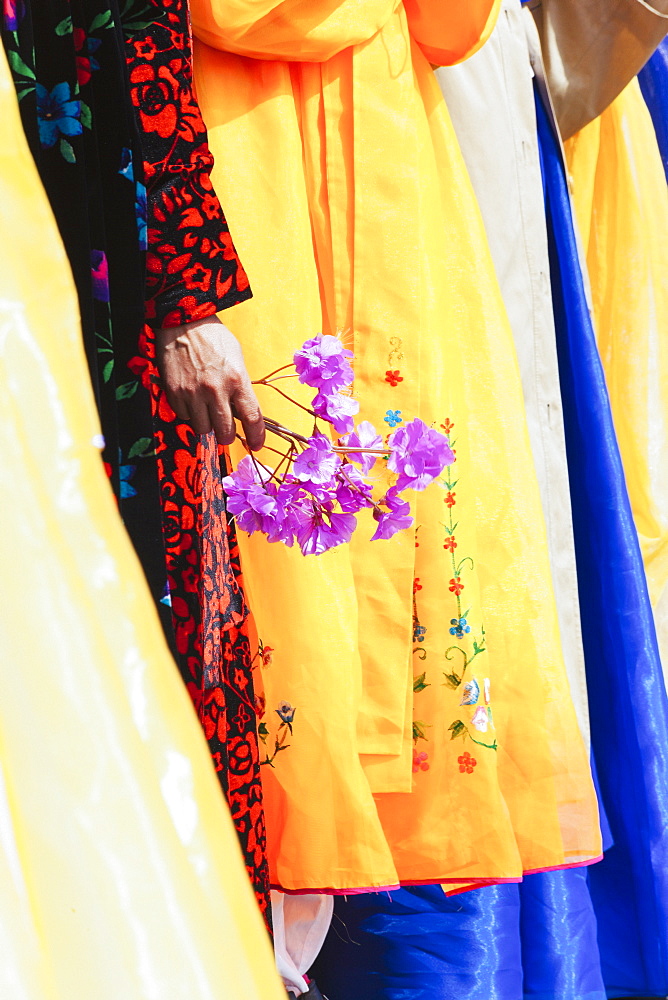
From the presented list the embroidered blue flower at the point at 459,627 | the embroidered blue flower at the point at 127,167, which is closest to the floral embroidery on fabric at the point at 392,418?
A: the embroidered blue flower at the point at 459,627

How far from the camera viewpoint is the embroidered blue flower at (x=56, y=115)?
644 millimetres

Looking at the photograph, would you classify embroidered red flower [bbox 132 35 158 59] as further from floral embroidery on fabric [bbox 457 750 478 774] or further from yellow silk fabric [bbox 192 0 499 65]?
floral embroidery on fabric [bbox 457 750 478 774]

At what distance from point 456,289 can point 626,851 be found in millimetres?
895

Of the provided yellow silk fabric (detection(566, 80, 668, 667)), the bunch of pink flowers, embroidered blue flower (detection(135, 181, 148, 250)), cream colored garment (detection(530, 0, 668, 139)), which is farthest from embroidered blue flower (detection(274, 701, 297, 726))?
cream colored garment (detection(530, 0, 668, 139))

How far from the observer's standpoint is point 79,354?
1.03 feet

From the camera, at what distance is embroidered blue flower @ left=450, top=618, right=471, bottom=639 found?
49.4 inches

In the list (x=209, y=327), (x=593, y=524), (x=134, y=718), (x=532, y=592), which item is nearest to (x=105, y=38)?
(x=209, y=327)

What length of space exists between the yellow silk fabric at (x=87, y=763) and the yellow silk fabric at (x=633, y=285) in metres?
1.68

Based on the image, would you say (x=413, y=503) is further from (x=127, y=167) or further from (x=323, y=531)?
(x=127, y=167)

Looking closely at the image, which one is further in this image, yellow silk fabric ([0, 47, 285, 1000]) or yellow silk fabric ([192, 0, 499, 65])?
yellow silk fabric ([192, 0, 499, 65])

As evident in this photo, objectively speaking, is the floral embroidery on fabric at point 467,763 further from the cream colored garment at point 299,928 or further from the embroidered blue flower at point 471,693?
the cream colored garment at point 299,928

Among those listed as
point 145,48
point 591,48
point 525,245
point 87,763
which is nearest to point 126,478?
point 145,48

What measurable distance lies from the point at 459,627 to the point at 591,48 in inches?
40.7

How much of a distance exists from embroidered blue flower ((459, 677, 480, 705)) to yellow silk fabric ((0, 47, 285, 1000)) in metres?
1.00
